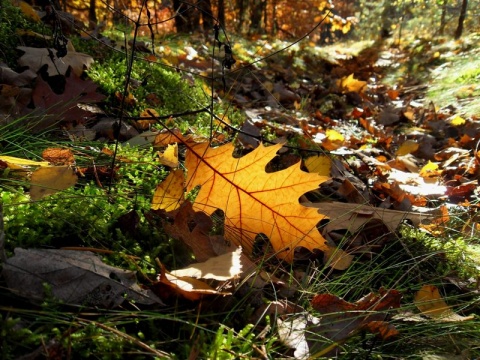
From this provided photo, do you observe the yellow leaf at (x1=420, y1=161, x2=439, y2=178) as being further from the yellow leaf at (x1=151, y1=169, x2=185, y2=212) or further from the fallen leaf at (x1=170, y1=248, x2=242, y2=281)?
the fallen leaf at (x1=170, y1=248, x2=242, y2=281)

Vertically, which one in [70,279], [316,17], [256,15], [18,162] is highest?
[316,17]

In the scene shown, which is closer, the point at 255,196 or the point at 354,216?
the point at 255,196

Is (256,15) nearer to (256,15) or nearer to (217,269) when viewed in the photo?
(256,15)

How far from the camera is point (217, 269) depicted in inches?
37.8

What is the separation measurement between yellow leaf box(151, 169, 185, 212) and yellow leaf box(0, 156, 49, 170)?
344 millimetres

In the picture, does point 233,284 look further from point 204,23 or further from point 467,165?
point 204,23

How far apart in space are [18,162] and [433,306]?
1232mm

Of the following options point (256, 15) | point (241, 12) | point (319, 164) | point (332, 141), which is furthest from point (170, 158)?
point (256, 15)

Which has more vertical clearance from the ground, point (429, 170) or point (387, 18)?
point (387, 18)

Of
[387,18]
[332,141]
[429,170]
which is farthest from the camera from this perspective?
[387,18]

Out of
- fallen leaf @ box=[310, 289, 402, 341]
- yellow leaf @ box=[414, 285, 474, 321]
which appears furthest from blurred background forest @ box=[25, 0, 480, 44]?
fallen leaf @ box=[310, 289, 402, 341]

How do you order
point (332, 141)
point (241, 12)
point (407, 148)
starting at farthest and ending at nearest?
point (241, 12) → point (407, 148) → point (332, 141)

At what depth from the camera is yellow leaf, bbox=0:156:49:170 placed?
119cm

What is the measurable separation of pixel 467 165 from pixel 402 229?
137 centimetres
